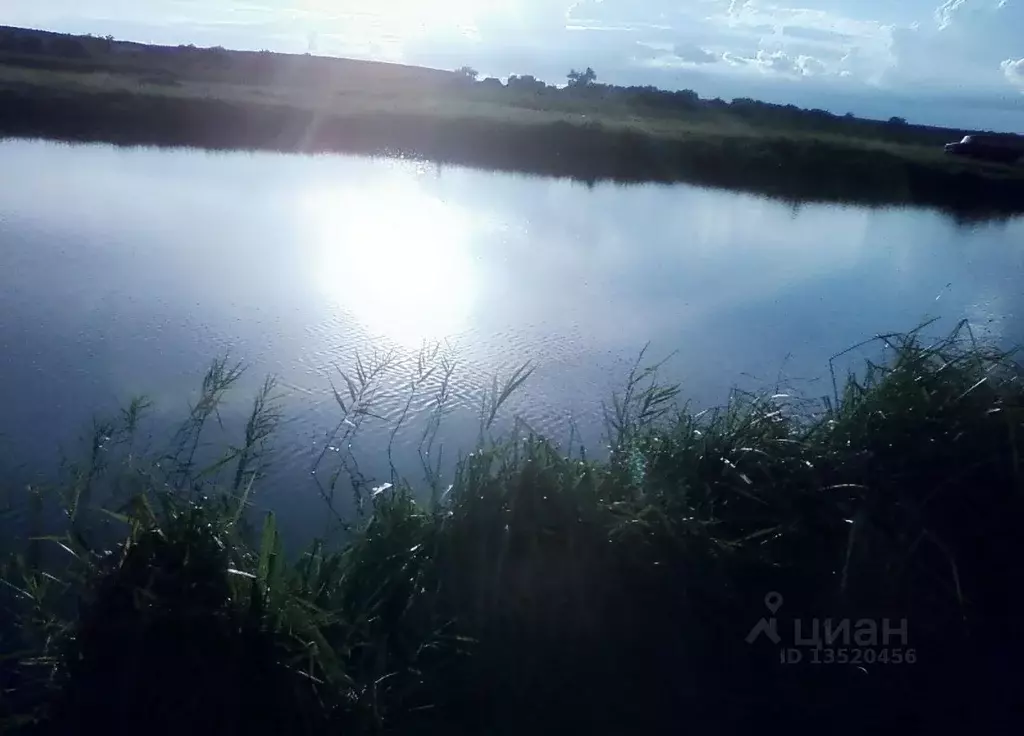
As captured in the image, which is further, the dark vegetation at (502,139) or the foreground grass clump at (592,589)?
the dark vegetation at (502,139)

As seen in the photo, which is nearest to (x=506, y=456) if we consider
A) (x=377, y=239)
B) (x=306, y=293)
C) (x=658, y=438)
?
(x=658, y=438)

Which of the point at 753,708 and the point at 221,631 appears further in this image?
the point at 753,708

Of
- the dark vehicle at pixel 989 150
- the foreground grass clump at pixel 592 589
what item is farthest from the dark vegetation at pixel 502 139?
the foreground grass clump at pixel 592 589

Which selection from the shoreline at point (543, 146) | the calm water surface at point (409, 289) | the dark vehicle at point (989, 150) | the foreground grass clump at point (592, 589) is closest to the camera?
the foreground grass clump at point (592, 589)

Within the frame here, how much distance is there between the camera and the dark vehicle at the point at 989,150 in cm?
2745

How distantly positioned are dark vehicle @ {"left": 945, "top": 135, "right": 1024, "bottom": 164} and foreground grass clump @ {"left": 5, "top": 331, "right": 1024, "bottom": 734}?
25809mm

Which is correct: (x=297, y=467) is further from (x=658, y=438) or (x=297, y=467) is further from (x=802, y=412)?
(x=802, y=412)

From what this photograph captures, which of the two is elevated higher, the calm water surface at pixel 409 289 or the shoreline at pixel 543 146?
the shoreline at pixel 543 146

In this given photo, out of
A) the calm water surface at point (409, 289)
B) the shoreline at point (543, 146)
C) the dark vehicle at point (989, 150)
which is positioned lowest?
the calm water surface at point (409, 289)

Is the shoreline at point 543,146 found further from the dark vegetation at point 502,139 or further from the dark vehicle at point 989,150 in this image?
the dark vehicle at point 989,150

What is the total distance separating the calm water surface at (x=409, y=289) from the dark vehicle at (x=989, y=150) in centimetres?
1166

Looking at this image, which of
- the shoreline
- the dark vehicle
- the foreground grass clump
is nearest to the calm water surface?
the foreground grass clump

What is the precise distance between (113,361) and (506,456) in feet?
13.4

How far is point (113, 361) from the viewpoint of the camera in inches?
282
